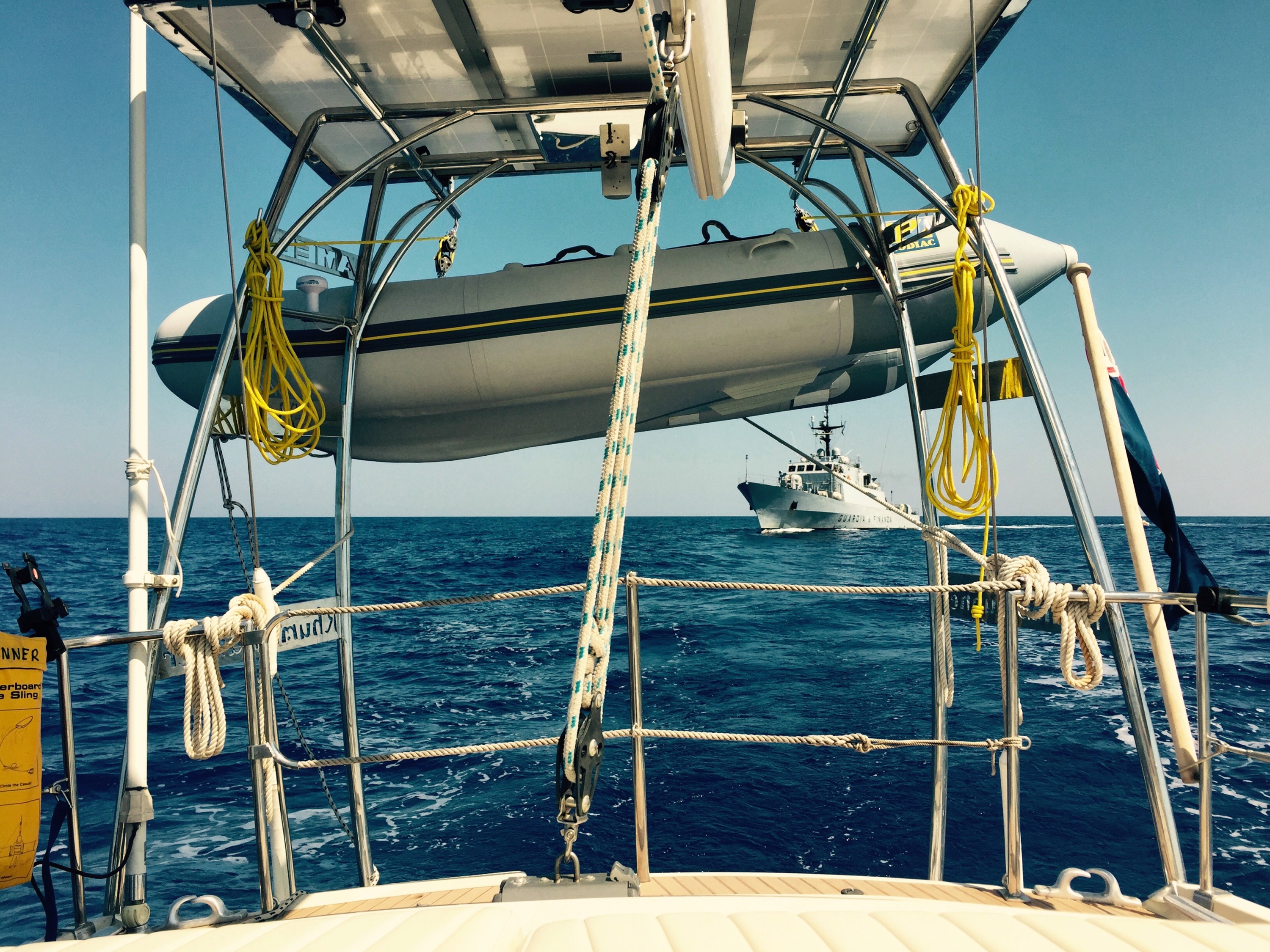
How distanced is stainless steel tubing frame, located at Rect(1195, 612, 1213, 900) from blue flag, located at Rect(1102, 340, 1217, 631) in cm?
90

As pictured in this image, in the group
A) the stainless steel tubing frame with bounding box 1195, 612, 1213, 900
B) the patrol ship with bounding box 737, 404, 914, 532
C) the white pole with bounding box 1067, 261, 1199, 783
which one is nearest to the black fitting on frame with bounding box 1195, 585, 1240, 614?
the stainless steel tubing frame with bounding box 1195, 612, 1213, 900

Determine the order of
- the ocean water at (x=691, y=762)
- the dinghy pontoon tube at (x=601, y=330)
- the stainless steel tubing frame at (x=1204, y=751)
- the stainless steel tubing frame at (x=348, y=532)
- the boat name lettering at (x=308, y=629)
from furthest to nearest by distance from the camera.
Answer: the ocean water at (x=691, y=762)
the dinghy pontoon tube at (x=601, y=330)
the stainless steel tubing frame at (x=348, y=532)
the boat name lettering at (x=308, y=629)
the stainless steel tubing frame at (x=1204, y=751)

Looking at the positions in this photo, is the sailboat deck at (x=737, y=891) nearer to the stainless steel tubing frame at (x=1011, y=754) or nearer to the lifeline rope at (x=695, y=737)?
the stainless steel tubing frame at (x=1011, y=754)

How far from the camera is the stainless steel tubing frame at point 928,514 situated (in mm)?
3145

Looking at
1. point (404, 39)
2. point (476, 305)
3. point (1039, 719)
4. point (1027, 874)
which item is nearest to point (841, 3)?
point (404, 39)

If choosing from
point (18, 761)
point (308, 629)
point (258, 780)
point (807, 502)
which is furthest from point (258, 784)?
point (807, 502)

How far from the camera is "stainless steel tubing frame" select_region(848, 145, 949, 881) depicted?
10.3 feet

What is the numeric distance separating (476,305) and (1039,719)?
6.41m

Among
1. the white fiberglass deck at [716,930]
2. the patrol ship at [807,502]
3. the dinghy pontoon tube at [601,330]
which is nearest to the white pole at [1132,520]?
the white fiberglass deck at [716,930]

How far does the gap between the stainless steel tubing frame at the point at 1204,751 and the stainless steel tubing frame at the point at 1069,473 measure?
0.55ft

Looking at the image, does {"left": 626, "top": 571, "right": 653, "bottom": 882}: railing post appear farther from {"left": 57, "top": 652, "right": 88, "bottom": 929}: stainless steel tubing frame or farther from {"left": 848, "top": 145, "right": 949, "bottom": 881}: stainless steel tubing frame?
{"left": 848, "top": 145, "right": 949, "bottom": 881}: stainless steel tubing frame

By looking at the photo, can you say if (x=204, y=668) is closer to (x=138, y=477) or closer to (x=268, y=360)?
(x=138, y=477)

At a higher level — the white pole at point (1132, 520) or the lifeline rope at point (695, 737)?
the white pole at point (1132, 520)

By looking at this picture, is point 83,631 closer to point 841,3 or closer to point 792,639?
point 792,639
